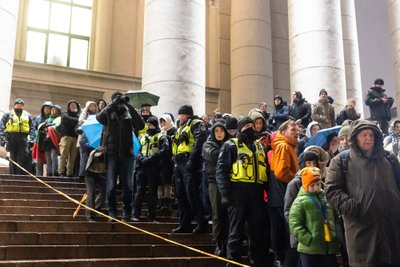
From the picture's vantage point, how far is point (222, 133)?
7215mm

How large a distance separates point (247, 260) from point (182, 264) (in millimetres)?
880

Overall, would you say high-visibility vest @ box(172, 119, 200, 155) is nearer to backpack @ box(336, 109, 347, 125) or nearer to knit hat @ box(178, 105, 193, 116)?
knit hat @ box(178, 105, 193, 116)

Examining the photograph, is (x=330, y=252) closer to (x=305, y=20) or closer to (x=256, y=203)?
(x=256, y=203)

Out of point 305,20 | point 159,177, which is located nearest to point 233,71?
point 305,20

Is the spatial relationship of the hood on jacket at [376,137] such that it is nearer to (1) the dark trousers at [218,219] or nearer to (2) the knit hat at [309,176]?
(2) the knit hat at [309,176]

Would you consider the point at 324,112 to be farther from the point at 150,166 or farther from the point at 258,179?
the point at 258,179

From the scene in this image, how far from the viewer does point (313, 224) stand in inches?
203

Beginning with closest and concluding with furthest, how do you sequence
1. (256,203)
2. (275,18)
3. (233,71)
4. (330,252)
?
(330,252)
(256,203)
(233,71)
(275,18)

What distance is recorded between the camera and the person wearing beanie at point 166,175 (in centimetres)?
870

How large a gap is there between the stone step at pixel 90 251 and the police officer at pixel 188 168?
0.60 meters

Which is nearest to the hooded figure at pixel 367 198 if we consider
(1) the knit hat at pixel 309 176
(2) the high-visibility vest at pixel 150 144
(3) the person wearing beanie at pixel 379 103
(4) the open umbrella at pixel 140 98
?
(1) the knit hat at pixel 309 176

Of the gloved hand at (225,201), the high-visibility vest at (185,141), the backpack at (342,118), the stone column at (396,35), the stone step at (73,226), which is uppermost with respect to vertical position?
the stone column at (396,35)

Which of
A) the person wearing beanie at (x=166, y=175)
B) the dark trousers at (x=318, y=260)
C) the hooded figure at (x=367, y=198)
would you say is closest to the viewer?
the hooded figure at (x=367, y=198)

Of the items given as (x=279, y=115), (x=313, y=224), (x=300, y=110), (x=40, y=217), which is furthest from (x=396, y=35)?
(x=40, y=217)
